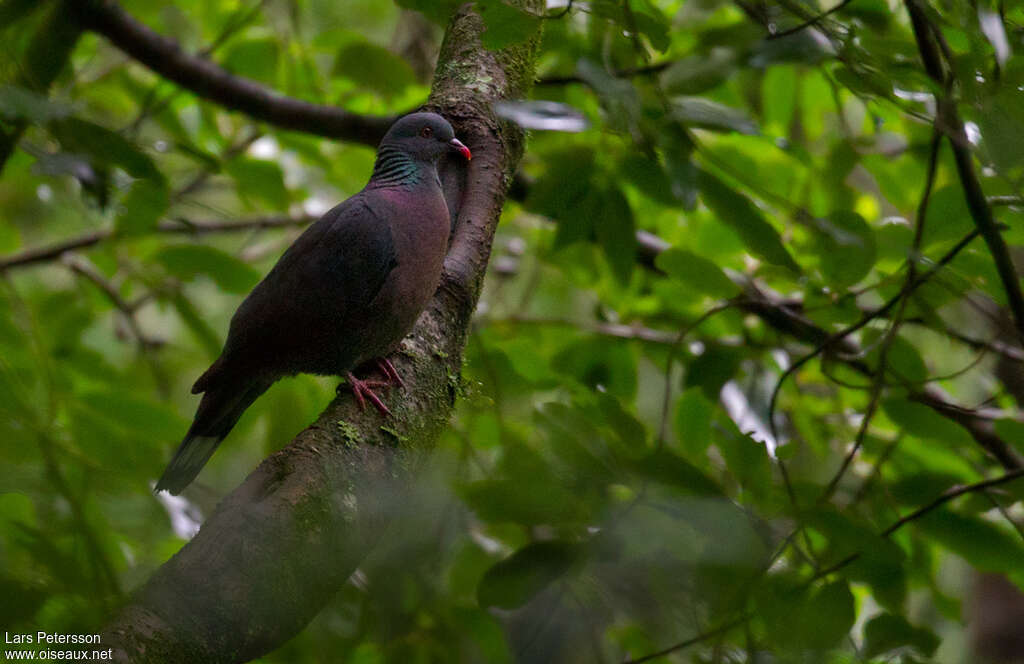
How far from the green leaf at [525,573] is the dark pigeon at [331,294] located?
1214 mm

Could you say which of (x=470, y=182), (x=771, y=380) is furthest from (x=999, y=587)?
(x=470, y=182)

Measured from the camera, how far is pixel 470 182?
322cm

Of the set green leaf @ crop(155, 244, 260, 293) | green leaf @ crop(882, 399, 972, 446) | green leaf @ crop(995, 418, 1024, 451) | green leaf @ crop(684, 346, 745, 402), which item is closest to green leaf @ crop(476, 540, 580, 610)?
green leaf @ crop(882, 399, 972, 446)

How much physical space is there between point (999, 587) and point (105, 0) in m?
6.54

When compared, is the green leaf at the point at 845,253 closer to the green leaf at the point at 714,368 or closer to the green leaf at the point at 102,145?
the green leaf at the point at 714,368

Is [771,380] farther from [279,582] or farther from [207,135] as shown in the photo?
[207,135]

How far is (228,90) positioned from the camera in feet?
14.6

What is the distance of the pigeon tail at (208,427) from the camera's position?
11.0ft

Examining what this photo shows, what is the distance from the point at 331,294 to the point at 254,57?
6.96ft

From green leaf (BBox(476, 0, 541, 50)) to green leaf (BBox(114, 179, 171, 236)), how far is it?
139 centimetres

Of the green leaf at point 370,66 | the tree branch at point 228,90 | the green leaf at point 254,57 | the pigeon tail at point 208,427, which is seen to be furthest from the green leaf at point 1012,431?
the green leaf at point 254,57

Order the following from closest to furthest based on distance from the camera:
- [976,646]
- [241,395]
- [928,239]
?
1. [928,239]
2. [241,395]
3. [976,646]

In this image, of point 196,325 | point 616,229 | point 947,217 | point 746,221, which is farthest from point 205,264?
point 947,217

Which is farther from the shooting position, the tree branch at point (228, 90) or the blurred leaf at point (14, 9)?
the tree branch at point (228, 90)
